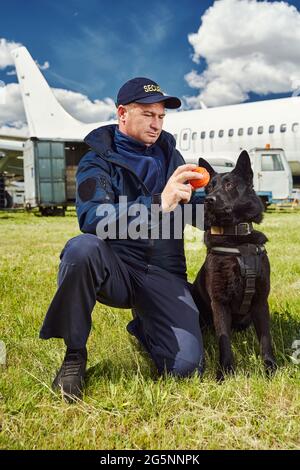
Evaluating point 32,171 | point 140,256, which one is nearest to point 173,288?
point 140,256

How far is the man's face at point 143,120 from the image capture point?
2.41 m

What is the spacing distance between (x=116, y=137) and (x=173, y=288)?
89cm

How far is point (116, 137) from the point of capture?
253cm

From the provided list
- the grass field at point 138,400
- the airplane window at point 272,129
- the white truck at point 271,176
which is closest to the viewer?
the grass field at point 138,400

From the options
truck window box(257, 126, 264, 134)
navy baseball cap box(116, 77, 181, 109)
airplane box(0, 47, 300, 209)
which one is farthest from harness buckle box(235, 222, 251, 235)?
truck window box(257, 126, 264, 134)

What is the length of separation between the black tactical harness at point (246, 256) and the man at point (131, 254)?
13.0 inches

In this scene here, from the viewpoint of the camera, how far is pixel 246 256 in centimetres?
230

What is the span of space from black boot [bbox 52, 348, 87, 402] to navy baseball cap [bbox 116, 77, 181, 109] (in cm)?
130

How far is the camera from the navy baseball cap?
2375mm

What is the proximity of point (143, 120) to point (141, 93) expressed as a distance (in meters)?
0.14

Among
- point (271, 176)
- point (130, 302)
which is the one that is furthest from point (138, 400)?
point (271, 176)

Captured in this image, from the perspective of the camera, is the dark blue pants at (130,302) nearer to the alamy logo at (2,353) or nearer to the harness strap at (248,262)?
the harness strap at (248,262)

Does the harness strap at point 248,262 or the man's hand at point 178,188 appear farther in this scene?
the harness strap at point 248,262

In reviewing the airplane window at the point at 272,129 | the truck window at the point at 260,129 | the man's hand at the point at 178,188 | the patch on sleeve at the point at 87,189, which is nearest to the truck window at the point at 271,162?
the airplane window at the point at 272,129
